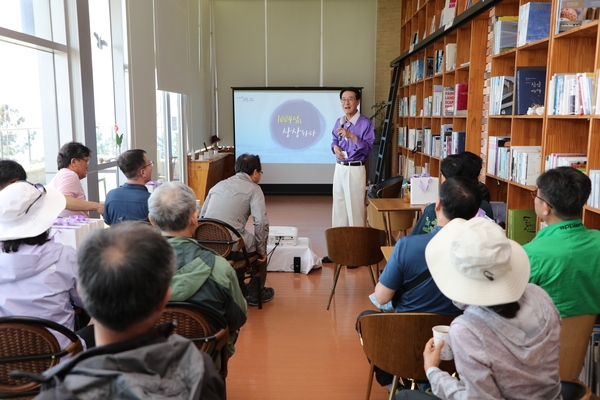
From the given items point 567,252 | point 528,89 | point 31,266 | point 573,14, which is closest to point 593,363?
point 567,252

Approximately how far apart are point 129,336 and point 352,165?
16.4 ft

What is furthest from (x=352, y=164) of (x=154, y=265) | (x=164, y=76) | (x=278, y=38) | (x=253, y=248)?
(x=278, y=38)

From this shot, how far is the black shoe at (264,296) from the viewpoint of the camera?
4.61 metres

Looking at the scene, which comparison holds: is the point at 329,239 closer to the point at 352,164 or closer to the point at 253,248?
the point at 253,248

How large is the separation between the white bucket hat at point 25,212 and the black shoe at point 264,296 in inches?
94.6

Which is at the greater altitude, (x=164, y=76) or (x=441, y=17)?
(x=441, y=17)

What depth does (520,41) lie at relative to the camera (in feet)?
13.1

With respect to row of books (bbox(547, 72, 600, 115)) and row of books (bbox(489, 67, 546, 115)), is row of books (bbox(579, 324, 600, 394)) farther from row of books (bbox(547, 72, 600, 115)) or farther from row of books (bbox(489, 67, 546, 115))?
row of books (bbox(489, 67, 546, 115))

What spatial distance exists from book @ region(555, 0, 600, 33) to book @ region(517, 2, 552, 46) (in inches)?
20.5

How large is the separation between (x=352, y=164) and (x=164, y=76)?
286cm

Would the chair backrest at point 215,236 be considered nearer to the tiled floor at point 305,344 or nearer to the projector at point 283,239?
the tiled floor at point 305,344

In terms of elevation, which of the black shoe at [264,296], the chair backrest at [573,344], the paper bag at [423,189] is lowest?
the black shoe at [264,296]

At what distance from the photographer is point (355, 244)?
13.6 feet

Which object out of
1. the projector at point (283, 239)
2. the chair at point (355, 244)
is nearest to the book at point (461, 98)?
the chair at point (355, 244)
